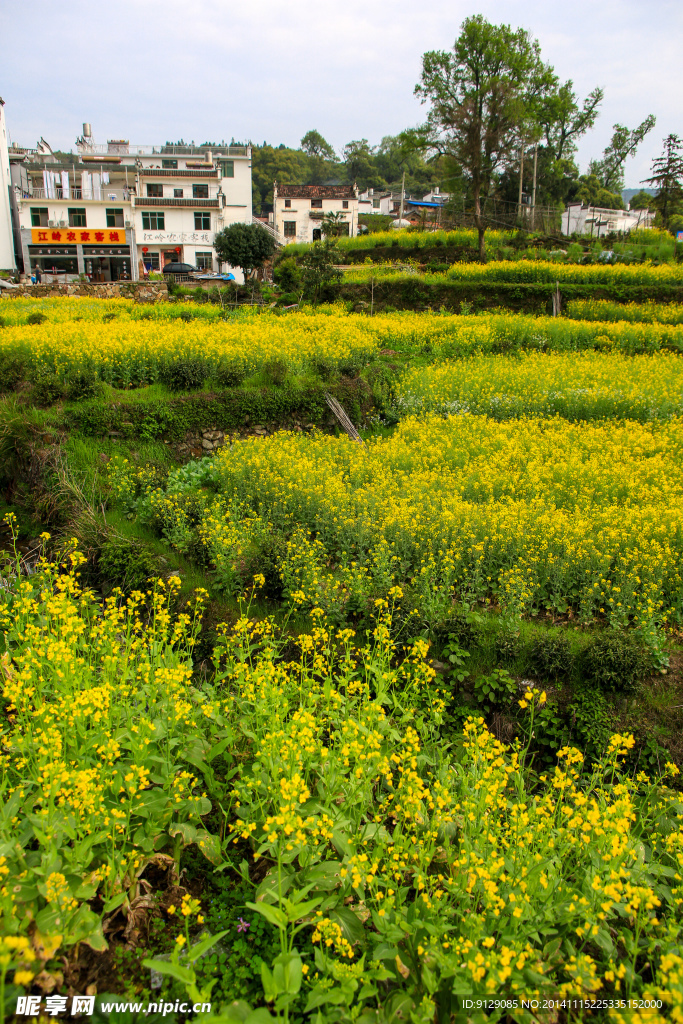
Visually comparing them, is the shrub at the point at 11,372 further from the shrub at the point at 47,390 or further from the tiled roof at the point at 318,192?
the tiled roof at the point at 318,192

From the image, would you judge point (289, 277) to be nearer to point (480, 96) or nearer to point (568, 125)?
point (480, 96)

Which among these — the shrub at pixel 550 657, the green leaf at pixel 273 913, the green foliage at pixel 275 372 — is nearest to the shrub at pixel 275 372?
the green foliage at pixel 275 372

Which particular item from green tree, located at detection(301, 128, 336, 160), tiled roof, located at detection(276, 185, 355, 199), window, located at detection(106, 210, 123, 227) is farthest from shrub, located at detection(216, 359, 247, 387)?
green tree, located at detection(301, 128, 336, 160)

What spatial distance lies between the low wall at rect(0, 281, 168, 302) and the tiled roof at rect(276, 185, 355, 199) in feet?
91.8

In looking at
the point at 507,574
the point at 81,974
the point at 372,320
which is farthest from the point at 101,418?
the point at 372,320

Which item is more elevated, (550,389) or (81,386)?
(81,386)

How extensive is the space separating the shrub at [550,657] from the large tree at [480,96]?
25444mm

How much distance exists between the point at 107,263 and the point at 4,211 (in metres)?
6.88

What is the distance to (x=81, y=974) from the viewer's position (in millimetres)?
2791

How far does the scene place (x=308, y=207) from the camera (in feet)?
165

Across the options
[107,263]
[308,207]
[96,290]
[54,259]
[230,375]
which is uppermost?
[308,207]

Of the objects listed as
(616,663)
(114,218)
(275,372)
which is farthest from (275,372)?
(114,218)

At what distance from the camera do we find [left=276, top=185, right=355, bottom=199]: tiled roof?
164ft

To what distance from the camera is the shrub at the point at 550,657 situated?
5.41 meters
